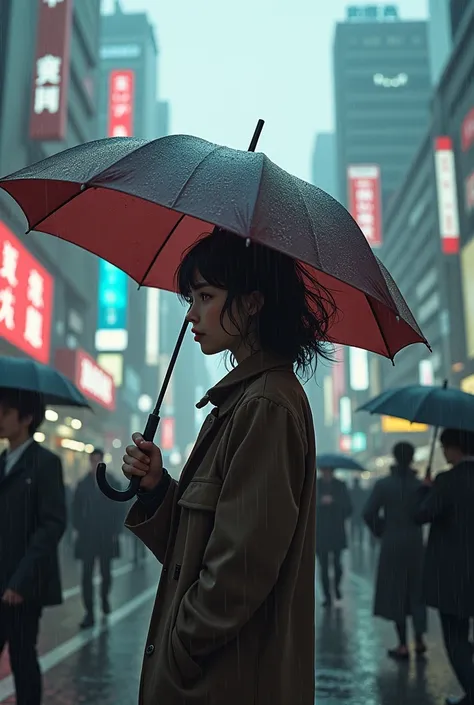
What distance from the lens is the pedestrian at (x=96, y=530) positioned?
8.54 m

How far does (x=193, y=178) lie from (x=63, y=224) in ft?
3.41

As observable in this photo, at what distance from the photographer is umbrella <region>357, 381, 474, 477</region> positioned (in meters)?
5.26

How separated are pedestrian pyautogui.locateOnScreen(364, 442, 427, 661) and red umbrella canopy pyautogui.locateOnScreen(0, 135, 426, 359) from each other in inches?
165

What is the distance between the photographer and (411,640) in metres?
7.48

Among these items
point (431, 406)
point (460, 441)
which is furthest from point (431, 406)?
point (460, 441)

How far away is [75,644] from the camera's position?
6.73 m

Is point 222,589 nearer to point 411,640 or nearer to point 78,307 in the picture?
point 411,640

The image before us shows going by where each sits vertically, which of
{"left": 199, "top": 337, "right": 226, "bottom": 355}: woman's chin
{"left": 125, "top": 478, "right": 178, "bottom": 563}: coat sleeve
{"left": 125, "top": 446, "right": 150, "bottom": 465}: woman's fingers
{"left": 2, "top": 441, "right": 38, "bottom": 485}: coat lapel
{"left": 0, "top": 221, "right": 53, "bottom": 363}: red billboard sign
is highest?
{"left": 0, "top": 221, "right": 53, "bottom": 363}: red billboard sign

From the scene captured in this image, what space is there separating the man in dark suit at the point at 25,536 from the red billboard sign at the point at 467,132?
1316 inches

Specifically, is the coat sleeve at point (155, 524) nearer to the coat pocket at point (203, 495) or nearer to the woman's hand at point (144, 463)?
the woman's hand at point (144, 463)

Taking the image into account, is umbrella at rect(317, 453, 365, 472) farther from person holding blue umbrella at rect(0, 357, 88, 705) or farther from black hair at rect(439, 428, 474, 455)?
person holding blue umbrella at rect(0, 357, 88, 705)

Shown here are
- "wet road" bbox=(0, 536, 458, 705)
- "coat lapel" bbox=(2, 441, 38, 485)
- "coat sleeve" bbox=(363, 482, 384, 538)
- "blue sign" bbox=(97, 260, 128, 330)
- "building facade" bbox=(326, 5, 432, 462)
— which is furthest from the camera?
"building facade" bbox=(326, 5, 432, 462)

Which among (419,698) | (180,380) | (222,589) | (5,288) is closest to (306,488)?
(222,589)

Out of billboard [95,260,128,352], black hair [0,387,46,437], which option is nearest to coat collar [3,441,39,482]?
black hair [0,387,46,437]
